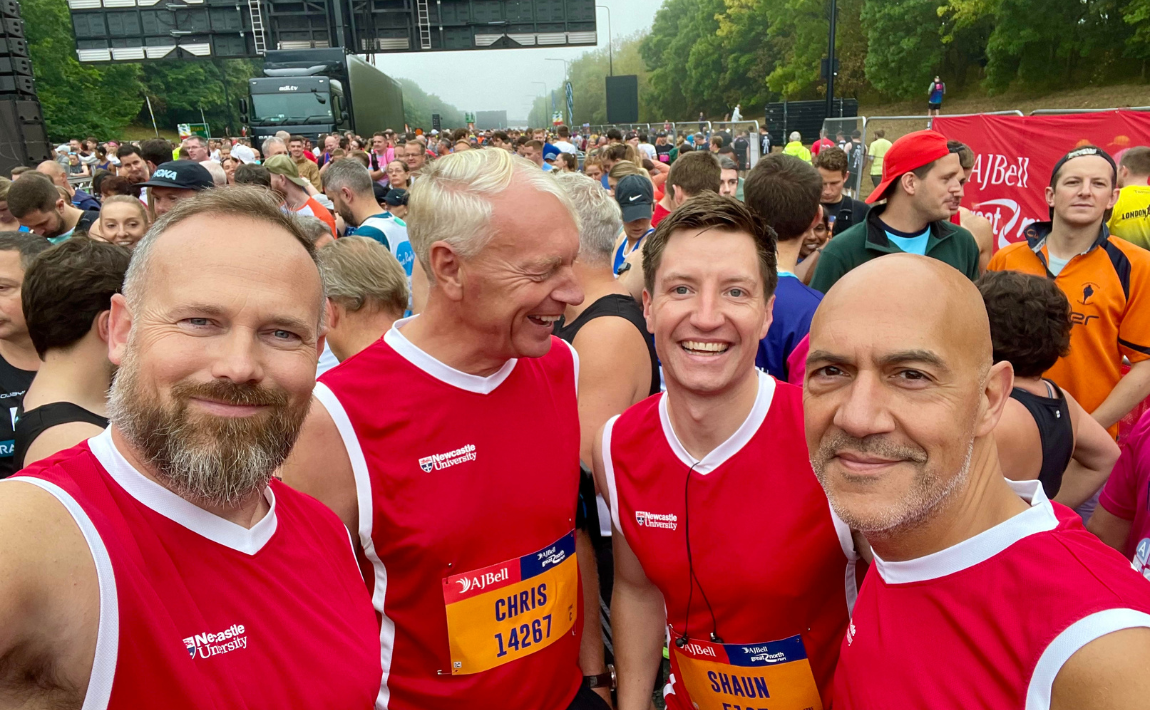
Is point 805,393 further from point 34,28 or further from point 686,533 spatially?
point 34,28

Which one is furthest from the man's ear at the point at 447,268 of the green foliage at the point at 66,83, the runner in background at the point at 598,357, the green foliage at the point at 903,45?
the green foliage at the point at 66,83

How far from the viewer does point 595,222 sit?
315 centimetres

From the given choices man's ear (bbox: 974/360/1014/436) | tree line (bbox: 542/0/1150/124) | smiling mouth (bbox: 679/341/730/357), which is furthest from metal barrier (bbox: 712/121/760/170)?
man's ear (bbox: 974/360/1014/436)

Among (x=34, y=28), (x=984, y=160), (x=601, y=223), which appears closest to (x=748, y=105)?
(x=34, y=28)

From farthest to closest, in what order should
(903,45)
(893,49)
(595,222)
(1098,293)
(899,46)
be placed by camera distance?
(893,49) → (899,46) → (903,45) → (1098,293) → (595,222)

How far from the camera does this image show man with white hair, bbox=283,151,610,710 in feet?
6.22

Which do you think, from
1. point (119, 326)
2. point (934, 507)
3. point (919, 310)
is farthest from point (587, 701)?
point (119, 326)

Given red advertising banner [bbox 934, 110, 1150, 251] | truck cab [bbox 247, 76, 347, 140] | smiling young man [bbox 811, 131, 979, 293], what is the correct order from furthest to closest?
1. truck cab [bbox 247, 76, 347, 140]
2. red advertising banner [bbox 934, 110, 1150, 251]
3. smiling young man [bbox 811, 131, 979, 293]

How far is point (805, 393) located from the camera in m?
1.52

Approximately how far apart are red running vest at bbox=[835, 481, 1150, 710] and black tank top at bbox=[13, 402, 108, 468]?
2129mm

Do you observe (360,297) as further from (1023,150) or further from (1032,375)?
(1023,150)

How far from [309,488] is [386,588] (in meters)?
0.33

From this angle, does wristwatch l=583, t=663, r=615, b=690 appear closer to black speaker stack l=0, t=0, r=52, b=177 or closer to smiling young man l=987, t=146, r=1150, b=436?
smiling young man l=987, t=146, r=1150, b=436

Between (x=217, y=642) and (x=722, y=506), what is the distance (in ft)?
3.93
